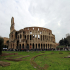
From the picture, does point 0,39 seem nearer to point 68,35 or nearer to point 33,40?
point 33,40

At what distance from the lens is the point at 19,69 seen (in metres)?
7.50

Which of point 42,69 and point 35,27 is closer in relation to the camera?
point 42,69

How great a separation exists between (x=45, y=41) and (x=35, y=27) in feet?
30.5

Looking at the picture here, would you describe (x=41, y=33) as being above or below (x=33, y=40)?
above

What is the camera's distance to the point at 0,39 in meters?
18.3

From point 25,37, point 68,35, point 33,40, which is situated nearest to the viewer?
point 33,40

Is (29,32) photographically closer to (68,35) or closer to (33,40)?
(33,40)

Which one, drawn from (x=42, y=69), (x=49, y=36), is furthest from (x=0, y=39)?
(x=49, y=36)

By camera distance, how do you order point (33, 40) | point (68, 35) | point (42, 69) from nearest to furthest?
point (42, 69) → point (33, 40) → point (68, 35)

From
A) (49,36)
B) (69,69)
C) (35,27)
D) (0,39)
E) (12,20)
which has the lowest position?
(69,69)

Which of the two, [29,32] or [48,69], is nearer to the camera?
[48,69]

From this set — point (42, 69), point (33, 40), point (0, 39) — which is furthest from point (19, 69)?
point (33, 40)

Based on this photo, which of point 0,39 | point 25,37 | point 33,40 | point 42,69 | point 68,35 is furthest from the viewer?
point 68,35

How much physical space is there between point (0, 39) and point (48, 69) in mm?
14616
